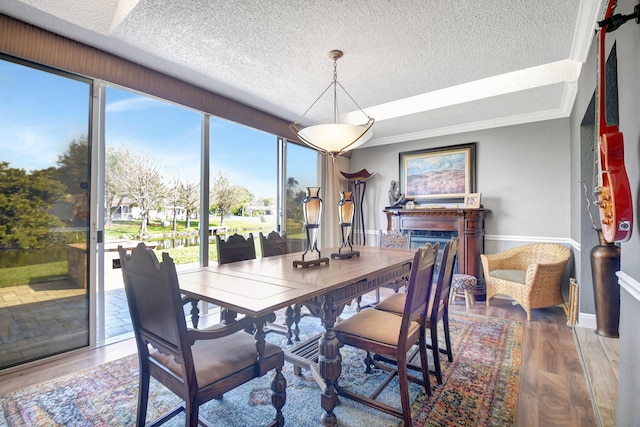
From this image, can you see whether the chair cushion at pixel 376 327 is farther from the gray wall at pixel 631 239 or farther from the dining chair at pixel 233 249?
the dining chair at pixel 233 249

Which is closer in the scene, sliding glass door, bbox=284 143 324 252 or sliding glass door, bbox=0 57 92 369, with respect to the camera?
sliding glass door, bbox=0 57 92 369

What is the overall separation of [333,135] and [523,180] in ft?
10.2

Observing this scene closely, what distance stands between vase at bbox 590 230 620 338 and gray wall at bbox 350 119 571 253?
61.2 inches

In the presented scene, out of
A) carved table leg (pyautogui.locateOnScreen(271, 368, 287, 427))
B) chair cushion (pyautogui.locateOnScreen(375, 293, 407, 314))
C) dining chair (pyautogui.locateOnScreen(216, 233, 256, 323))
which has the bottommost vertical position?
carved table leg (pyautogui.locateOnScreen(271, 368, 287, 427))

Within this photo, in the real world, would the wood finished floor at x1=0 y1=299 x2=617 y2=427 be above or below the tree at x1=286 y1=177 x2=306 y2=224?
below

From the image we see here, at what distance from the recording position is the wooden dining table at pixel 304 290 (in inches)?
53.1

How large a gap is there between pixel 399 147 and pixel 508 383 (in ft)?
12.6

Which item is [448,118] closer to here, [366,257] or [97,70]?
[366,257]

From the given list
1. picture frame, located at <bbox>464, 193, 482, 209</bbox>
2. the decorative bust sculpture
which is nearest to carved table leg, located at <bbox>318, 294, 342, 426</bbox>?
picture frame, located at <bbox>464, 193, 482, 209</bbox>

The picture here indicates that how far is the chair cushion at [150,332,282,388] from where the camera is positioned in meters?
1.26

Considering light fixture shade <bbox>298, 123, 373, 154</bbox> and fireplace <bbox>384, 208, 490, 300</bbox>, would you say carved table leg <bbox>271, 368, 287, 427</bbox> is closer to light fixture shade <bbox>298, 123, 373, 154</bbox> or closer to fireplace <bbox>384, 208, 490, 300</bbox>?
light fixture shade <bbox>298, 123, 373, 154</bbox>

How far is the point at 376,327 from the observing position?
1.75m

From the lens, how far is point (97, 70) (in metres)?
2.49

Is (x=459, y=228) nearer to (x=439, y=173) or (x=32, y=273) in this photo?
(x=439, y=173)
